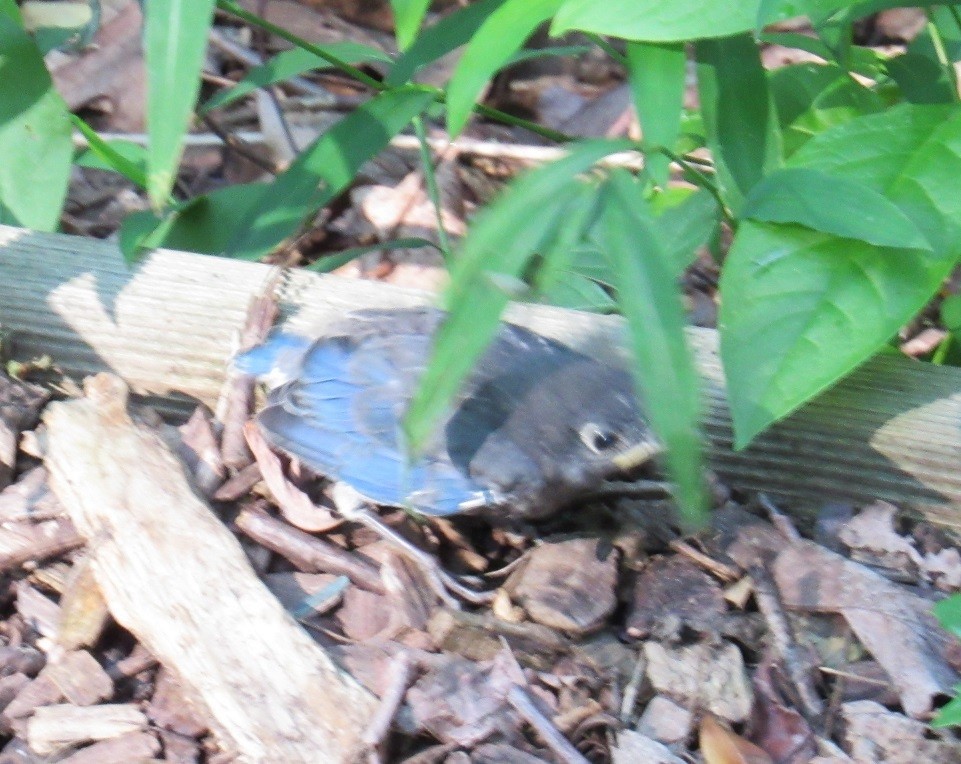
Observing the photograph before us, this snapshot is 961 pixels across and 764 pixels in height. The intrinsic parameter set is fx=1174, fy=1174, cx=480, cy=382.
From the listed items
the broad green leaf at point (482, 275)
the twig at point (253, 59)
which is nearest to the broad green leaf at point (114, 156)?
the twig at point (253, 59)

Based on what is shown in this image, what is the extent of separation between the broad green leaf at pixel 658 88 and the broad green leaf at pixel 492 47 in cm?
24

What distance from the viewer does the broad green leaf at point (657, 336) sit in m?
1.09

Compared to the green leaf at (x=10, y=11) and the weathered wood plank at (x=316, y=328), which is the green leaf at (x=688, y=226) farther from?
the green leaf at (x=10, y=11)

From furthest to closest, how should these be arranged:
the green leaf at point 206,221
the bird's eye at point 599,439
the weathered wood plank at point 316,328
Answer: the green leaf at point 206,221
the weathered wood plank at point 316,328
the bird's eye at point 599,439

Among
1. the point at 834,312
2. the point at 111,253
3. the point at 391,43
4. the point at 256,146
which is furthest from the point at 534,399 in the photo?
the point at 391,43

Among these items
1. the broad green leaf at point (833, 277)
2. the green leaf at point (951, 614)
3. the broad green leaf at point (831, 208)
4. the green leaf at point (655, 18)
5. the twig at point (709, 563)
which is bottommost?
the twig at point (709, 563)

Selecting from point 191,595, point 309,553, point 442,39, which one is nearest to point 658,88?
point 442,39

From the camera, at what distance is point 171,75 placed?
5.95 feet

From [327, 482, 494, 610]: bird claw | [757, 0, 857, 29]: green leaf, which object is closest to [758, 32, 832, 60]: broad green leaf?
[757, 0, 857, 29]: green leaf

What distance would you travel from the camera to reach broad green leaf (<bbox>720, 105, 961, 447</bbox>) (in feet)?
6.59

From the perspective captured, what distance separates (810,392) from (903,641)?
1.68 ft

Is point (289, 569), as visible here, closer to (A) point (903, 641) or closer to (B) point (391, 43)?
(A) point (903, 641)

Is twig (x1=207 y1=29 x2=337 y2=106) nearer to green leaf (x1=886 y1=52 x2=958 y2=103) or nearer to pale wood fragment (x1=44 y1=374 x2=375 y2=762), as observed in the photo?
pale wood fragment (x1=44 y1=374 x2=375 y2=762)

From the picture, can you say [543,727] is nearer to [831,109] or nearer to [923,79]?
[831,109]
